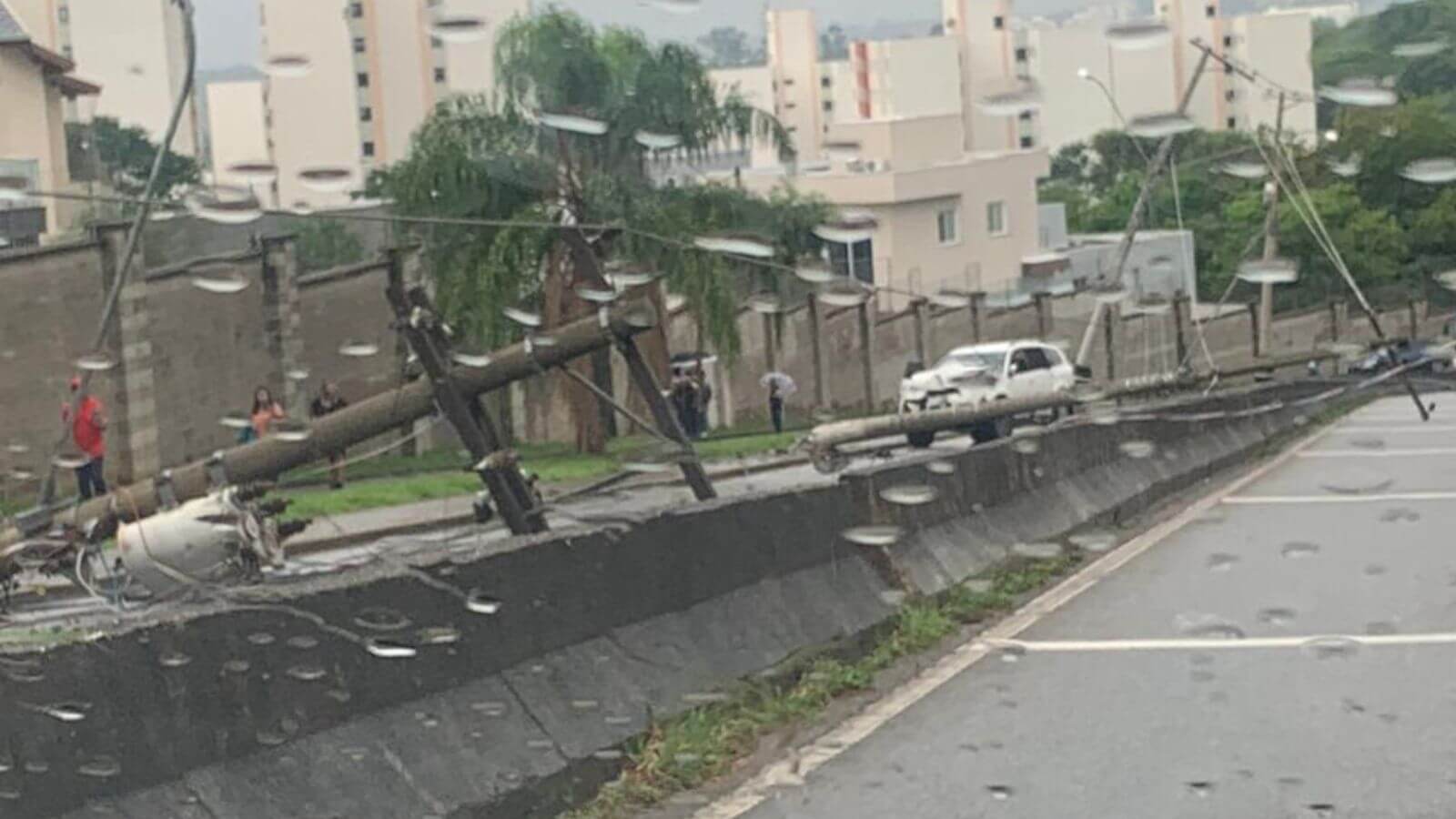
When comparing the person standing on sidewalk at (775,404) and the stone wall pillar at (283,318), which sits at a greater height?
the stone wall pillar at (283,318)

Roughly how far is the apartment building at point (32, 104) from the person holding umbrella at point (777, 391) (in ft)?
23.6

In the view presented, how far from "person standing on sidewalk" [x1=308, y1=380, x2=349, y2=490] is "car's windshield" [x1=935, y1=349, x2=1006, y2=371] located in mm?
8833

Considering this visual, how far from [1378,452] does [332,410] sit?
1900 cm

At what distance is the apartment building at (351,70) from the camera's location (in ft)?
29.1

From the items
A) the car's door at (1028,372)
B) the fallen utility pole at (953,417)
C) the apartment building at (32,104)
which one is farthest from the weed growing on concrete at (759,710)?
the car's door at (1028,372)

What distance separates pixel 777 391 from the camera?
18547mm

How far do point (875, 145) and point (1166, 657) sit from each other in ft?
10.3

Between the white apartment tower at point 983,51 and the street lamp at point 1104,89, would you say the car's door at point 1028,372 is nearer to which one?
the street lamp at point 1104,89

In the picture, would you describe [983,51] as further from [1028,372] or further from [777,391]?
[1028,372]

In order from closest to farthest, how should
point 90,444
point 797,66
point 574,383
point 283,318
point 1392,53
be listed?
point 1392,53 → point 797,66 → point 574,383 → point 90,444 → point 283,318

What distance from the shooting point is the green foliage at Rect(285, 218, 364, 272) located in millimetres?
14977

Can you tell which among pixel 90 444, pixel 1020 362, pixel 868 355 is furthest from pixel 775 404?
pixel 90 444

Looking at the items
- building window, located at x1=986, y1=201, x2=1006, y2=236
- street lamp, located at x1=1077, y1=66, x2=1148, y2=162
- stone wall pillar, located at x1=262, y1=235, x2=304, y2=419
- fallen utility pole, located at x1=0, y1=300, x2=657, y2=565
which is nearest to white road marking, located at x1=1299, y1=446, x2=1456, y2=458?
stone wall pillar, located at x1=262, y1=235, x2=304, y2=419

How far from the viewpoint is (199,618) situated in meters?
7.09
